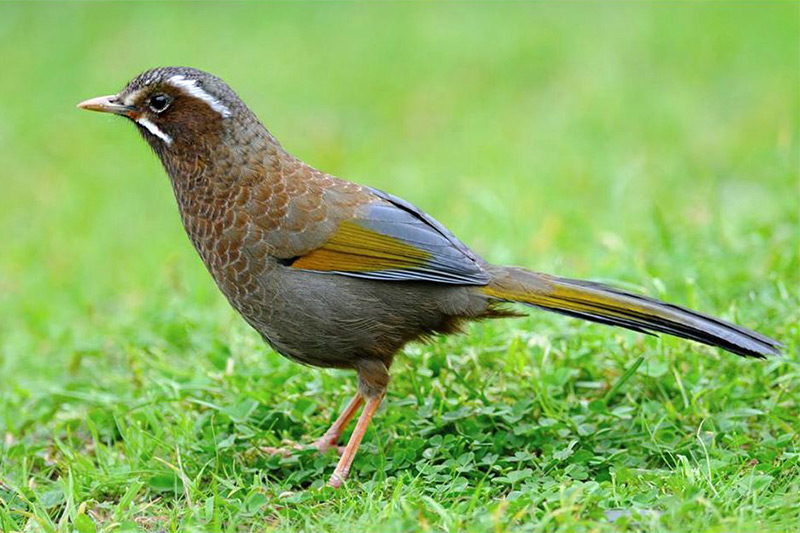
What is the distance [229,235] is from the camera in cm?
489

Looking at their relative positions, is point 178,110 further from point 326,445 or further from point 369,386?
point 326,445

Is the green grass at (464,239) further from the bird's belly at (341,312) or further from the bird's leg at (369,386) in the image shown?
the bird's belly at (341,312)

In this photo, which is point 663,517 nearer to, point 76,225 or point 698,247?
point 698,247

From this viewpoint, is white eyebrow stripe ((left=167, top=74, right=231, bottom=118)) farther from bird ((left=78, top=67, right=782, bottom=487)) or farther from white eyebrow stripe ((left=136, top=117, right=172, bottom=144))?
white eyebrow stripe ((left=136, top=117, right=172, bottom=144))

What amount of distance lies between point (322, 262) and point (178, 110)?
3.21 ft

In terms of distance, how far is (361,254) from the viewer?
4941 millimetres

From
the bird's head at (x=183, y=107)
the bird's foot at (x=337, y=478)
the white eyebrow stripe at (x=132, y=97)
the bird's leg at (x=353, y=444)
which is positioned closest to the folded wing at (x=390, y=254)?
the bird's leg at (x=353, y=444)

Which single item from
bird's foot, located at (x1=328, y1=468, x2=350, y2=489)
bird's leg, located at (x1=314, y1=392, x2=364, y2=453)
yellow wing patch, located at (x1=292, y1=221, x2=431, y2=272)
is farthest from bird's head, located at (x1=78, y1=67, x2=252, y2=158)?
bird's foot, located at (x1=328, y1=468, x2=350, y2=489)

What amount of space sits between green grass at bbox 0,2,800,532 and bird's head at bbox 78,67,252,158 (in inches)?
47.6

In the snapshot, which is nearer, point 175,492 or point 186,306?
point 175,492

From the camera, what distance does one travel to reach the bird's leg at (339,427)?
5.12 metres

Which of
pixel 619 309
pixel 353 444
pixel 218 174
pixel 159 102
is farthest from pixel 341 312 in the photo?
pixel 159 102

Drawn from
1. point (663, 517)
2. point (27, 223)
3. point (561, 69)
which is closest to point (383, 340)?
point (663, 517)

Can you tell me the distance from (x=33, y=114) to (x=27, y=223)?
2.53 m
